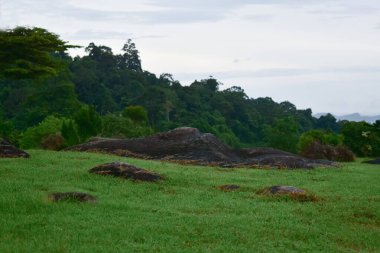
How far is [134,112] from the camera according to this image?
2586 inches

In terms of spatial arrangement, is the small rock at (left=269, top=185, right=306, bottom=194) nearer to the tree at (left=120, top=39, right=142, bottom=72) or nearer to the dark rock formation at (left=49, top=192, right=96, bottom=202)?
the dark rock formation at (left=49, top=192, right=96, bottom=202)

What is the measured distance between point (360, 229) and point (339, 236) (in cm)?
115

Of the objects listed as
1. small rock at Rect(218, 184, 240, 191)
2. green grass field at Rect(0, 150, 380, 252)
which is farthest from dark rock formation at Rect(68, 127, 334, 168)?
small rock at Rect(218, 184, 240, 191)

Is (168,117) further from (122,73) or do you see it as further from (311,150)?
(311,150)

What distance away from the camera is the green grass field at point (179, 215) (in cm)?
1186

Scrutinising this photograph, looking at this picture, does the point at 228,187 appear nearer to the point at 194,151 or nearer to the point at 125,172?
the point at 125,172

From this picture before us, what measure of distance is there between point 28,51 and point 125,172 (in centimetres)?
569

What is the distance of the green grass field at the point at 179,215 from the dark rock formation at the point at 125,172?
0.48 m

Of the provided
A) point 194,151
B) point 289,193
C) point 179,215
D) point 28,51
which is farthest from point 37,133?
point 179,215

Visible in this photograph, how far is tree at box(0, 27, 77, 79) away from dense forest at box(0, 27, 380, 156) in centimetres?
1523

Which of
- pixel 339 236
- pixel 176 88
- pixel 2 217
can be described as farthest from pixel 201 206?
pixel 176 88

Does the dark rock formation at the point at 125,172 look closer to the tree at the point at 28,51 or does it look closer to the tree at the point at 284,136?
the tree at the point at 28,51

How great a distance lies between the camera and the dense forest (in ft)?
166

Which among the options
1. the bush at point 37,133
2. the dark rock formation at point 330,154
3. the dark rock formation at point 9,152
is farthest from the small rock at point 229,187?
the bush at point 37,133
